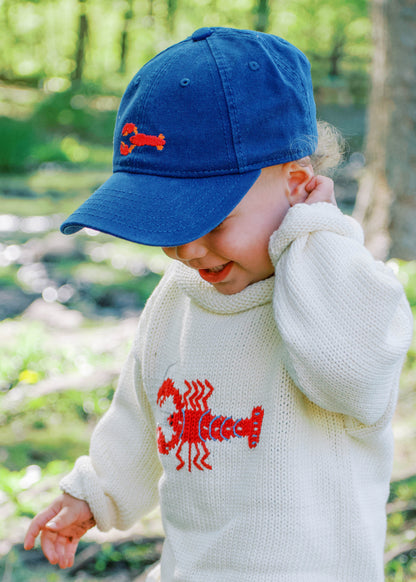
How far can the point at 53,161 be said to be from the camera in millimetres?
14586

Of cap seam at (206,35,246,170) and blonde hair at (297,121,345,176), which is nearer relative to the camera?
cap seam at (206,35,246,170)

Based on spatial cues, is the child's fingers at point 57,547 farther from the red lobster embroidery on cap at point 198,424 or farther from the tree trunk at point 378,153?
the tree trunk at point 378,153

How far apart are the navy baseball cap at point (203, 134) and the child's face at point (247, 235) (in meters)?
0.04

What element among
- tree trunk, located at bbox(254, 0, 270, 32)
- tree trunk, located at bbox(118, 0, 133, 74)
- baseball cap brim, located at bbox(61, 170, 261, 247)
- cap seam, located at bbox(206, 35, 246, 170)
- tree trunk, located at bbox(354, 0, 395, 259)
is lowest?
tree trunk, located at bbox(118, 0, 133, 74)

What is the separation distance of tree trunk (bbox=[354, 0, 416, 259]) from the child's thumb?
4065 millimetres

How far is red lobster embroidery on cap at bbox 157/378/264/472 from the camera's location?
131cm

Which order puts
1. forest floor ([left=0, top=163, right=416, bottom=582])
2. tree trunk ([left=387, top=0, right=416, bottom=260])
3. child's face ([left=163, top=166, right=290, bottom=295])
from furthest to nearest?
tree trunk ([left=387, top=0, right=416, bottom=260])
forest floor ([left=0, top=163, right=416, bottom=582])
child's face ([left=163, top=166, right=290, bottom=295])

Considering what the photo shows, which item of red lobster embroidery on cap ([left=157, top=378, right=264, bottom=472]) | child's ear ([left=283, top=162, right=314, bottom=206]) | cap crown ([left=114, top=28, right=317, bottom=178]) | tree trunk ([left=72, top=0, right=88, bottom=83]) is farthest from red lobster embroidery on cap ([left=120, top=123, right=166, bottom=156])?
tree trunk ([left=72, top=0, right=88, bottom=83])

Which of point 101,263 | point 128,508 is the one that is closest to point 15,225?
point 101,263

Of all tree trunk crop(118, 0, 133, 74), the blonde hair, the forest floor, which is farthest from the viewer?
tree trunk crop(118, 0, 133, 74)

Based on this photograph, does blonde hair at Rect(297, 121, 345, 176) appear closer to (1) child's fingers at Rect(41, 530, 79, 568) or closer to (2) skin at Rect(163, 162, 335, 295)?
(2) skin at Rect(163, 162, 335, 295)

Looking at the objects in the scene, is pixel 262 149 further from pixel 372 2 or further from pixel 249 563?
pixel 372 2

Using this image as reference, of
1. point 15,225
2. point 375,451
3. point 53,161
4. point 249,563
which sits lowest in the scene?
point 53,161

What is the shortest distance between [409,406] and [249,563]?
2465 mm
